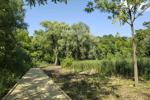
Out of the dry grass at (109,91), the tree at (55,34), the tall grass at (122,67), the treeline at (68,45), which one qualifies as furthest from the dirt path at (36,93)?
the tree at (55,34)

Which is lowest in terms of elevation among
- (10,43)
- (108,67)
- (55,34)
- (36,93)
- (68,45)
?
(36,93)

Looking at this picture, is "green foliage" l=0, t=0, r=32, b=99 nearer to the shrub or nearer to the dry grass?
the dry grass

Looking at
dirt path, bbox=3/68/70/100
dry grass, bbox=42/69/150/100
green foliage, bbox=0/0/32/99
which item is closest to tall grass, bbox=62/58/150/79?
dry grass, bbox=42/69/150/100

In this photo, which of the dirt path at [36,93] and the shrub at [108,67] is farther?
the shrub at [108,67]

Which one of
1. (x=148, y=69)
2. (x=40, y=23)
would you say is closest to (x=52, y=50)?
(x=40, y=23)

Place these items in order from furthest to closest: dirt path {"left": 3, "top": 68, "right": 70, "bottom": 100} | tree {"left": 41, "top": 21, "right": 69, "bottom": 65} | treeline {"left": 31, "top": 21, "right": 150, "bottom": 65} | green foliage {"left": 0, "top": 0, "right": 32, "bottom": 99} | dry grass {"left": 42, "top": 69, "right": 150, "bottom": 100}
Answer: tree {"left": 41, "top": 21, "right": 69, "bottom": 65}, treeline {"left": 31, "top": 21, "right": 150, "bottom": 65}, green foliage {"left": 0, "top": 0, "right": 32, "bottom": 99}, dirt path {"left": 3, "top": 68, "right": 70, "bottom": 100}, dry grass {"left": 42, "top": 69, "right": 150, "bottom": 100}

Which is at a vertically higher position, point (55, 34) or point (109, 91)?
point (55, 34)

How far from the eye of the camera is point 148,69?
2289 centimetres

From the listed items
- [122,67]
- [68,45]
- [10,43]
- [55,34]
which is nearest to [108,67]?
[122,67]

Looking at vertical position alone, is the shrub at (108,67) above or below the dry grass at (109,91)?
above

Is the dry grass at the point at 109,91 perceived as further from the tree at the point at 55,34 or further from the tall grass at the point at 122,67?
the tree at the point at 55,34

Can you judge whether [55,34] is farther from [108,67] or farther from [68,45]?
[108,67]

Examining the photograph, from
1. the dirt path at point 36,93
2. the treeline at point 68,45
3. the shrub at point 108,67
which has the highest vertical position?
the treeline at point 68,45

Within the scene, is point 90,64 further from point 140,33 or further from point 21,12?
point 140,33
